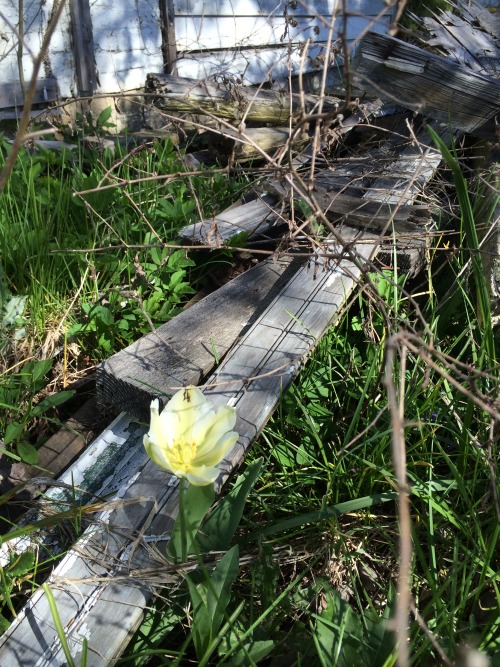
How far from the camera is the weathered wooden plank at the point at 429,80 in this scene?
2895mm

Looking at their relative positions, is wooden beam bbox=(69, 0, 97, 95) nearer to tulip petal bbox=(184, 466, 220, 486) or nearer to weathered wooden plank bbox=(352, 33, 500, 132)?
weathered wooden plank bbox=(352, 33, 500, 132)

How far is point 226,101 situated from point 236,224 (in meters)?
1.98

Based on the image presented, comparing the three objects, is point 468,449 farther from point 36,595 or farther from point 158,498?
point 36,595

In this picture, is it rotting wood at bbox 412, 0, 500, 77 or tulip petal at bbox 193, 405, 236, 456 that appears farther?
rotting wood at bbox 412, 0, 500, 77

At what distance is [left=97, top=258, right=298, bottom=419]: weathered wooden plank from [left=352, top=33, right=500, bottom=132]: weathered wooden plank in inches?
44.8

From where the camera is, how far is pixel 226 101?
4.53 metres

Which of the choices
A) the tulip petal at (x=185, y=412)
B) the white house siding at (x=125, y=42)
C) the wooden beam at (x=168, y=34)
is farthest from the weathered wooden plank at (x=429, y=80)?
the wooden beam at (x=168, y=34)

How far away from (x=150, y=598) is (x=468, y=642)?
0.75 meters

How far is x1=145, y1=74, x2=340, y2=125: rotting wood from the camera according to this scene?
4.30 metres

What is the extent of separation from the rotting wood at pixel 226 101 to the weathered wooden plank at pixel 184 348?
2.16 m

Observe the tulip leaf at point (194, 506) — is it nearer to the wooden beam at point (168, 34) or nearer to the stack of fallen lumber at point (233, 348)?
the stack of fallen lumber at point (233, 348)

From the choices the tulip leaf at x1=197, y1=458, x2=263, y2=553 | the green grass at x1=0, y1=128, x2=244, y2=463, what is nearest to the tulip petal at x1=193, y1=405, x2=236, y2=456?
the tulip leaf at x1=197, y1=458, x2=263, y2=553

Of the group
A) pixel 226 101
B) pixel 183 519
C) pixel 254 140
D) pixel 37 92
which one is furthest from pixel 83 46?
pixel 183 519

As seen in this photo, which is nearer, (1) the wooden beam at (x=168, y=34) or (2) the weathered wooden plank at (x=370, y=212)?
(2) the weathered wooden plank at (x=370, y=212)
